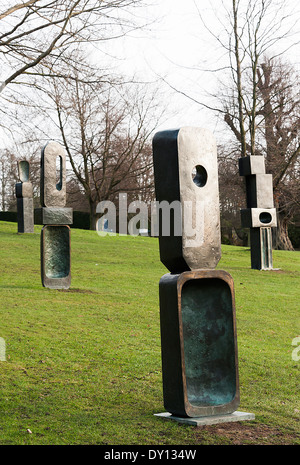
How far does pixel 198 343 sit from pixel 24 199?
61.6 ft

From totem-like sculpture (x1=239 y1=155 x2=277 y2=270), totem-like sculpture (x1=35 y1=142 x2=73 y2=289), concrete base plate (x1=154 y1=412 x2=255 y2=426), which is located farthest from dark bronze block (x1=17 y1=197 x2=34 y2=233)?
concrete base plate (x1=154 y1=412 x2=255 y2=426)

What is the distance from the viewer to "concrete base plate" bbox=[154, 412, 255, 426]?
4453 millimetres

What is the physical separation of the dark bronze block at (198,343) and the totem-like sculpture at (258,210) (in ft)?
41.4

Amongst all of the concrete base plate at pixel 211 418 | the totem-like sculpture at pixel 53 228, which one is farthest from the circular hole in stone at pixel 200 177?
the totem-like sculpture at pixel 53 228

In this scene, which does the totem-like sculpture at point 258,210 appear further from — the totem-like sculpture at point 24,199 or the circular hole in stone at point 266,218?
the totem-like sculpture at point 24,199

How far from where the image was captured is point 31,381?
5719 mm

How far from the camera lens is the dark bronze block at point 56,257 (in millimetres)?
12047

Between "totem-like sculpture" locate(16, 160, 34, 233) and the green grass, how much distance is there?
9067mm

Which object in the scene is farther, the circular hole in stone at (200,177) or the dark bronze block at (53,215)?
the dark bronze block at (53,215)

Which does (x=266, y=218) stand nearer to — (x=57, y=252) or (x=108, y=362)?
(x=57, y=252)

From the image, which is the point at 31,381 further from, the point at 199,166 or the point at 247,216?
the point at 247,216

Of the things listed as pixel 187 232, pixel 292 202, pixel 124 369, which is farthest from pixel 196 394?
pixel 292 202

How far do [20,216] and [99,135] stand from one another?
12.6 m

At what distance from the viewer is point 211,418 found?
14.9 feet
